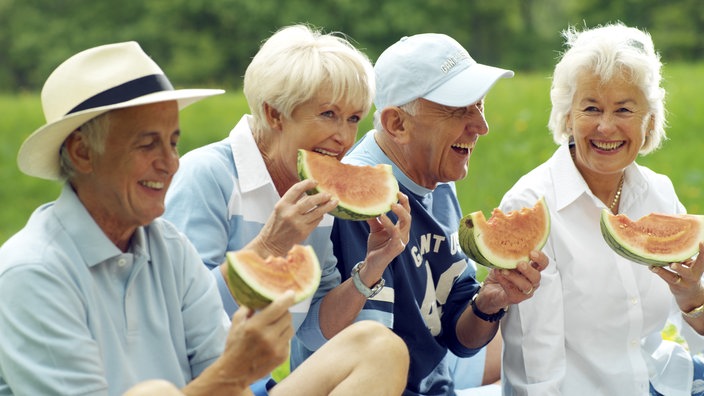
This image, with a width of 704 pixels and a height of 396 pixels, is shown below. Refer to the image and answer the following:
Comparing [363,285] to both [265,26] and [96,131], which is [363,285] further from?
[265,26]

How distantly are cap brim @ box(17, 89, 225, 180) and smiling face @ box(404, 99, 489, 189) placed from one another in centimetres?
137

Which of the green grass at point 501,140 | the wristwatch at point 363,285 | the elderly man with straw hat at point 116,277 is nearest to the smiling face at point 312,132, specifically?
the wristwatch at point 363,285

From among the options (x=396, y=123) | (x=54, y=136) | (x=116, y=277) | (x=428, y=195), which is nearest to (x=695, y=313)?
(x=428, y=195)

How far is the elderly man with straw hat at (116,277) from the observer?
3.17m

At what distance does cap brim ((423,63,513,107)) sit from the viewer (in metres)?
4.57

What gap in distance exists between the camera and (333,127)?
4.31m

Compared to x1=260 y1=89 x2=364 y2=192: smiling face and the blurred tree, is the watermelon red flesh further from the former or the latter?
the blurred tree

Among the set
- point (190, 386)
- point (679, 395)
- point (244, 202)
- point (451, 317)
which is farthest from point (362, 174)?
point (679, 395)

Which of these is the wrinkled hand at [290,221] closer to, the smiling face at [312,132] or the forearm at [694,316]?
the smiling face at [312,132]

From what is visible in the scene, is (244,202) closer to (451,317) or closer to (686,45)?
(451,317)

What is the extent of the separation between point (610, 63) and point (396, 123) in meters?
0.97

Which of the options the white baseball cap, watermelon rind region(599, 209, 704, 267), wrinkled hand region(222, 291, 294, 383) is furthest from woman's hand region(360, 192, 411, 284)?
wrinkled hand region(222, 291, 294, 383)

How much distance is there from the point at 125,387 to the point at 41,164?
30.5 inches

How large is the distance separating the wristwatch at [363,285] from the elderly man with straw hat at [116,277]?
0.56 m
